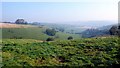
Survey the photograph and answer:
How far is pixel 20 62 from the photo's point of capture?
707 inches

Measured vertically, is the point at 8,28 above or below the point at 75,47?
below

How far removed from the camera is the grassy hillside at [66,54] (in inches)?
715

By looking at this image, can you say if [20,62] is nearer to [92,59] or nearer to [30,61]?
[30,61]

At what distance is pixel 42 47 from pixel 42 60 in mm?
4250

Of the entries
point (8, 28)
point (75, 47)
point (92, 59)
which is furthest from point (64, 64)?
point (8, 28)

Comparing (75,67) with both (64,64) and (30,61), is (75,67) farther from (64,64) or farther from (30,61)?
(30,61)

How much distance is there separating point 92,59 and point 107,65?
166 centimetres

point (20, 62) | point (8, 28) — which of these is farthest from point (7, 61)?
point (8, 28)

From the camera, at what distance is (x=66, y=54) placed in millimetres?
20672

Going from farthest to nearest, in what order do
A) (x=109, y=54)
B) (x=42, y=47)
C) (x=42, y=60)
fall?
(x=42, y=47)
(x=109, y=54)
(x=42, y=60)

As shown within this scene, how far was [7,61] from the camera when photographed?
713 inches

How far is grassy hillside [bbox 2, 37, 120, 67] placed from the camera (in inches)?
715

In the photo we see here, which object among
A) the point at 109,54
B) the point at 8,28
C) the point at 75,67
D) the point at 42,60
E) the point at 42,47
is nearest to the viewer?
the point at 75,67

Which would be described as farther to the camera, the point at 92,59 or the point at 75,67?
the point at 92,59
